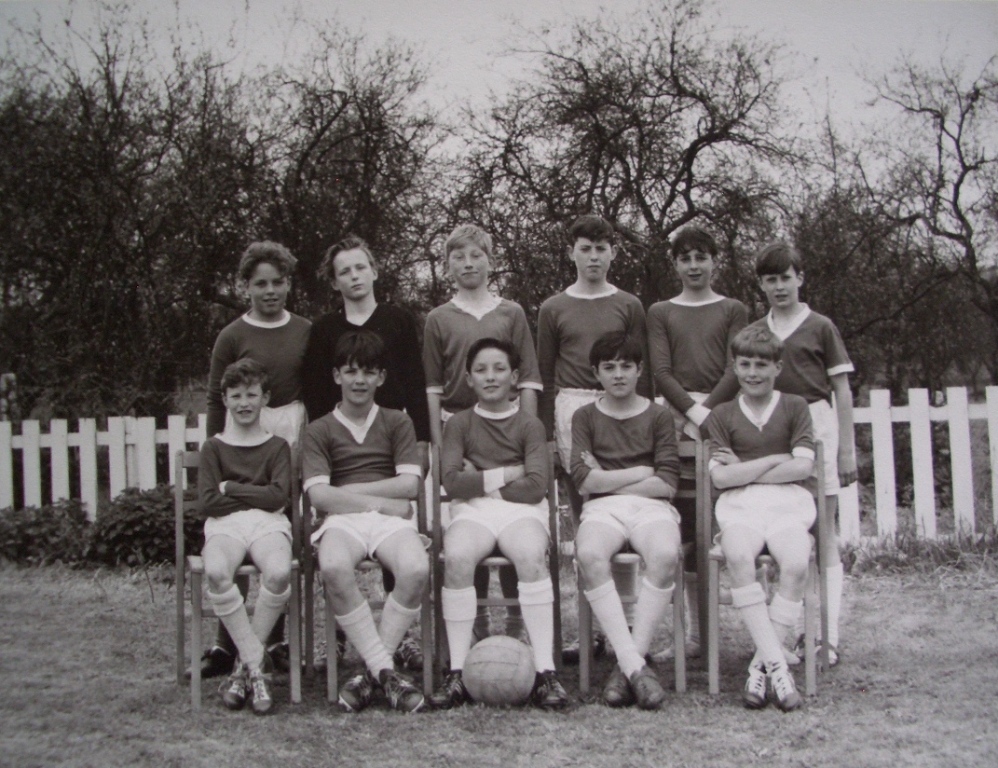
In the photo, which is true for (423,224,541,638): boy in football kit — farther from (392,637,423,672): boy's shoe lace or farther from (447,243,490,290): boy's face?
(392,637,423,672): boy's shoe lace

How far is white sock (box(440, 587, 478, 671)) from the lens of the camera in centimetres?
340

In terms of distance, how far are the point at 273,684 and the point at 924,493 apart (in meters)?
4.28

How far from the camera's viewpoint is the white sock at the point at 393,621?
343 centimetres

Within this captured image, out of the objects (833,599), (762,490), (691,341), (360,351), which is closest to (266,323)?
(360,351)

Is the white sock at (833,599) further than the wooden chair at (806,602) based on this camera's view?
Yes

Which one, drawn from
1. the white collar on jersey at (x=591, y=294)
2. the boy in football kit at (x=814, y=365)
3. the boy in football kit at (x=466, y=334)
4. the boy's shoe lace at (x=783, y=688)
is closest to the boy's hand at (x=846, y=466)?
the boy in football kit at (x=814, y=365)

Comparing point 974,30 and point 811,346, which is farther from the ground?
point 974,30

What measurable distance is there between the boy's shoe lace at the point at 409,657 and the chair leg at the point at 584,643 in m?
0.74

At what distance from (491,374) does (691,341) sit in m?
0.86

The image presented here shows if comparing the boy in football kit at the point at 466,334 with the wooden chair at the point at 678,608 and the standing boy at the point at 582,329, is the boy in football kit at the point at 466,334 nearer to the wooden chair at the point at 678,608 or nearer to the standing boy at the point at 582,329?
the standing boy at the point at 582,329

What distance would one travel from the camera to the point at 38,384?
273 inches

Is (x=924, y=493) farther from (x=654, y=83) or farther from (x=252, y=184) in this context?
(x=252, y=184)

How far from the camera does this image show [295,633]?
3.47 m

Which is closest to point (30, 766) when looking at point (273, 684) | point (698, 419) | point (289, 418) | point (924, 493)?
point (273, 684)
